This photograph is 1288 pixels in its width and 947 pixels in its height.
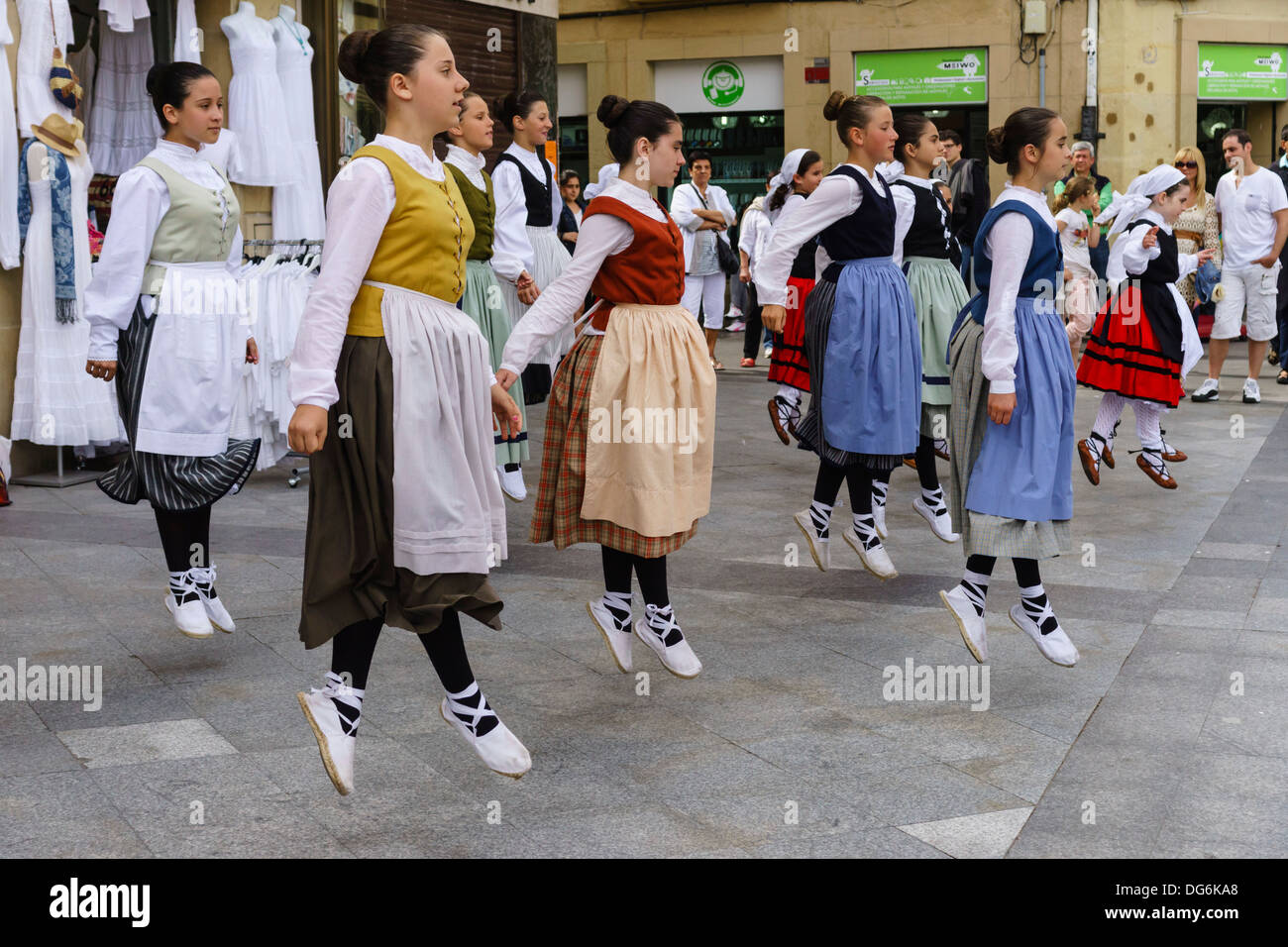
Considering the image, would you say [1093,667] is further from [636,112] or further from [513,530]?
[513,530]

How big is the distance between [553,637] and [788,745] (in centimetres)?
144

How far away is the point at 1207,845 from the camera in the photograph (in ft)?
12.1

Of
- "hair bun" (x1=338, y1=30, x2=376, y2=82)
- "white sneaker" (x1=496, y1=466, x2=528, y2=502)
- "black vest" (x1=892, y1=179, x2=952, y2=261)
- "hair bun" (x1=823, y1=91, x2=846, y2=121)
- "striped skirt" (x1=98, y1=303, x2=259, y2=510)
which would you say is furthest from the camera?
"white sneaker" (x1=496, y1=466, x2=528, y2=502)

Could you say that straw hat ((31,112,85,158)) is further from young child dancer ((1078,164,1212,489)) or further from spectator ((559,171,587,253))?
young child dancer ((1078,164,1212,489))

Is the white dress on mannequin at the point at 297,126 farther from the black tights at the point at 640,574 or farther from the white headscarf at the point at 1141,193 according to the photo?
the black tights at the point at 640,574

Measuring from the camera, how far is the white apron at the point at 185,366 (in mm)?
5621

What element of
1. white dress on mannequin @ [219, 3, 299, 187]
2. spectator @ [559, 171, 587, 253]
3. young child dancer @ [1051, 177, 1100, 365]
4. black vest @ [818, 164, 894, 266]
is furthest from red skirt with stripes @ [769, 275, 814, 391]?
white dress on mannequin @ [219, 3, 299, 187]

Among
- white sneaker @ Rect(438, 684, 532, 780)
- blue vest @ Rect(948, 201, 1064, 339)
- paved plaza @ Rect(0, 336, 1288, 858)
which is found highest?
blue vest @ Rect(948, 201, 1064, 339)

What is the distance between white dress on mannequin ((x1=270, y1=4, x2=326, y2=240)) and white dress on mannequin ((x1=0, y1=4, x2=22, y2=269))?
1990 millimetres

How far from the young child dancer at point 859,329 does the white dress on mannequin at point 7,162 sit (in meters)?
4.74

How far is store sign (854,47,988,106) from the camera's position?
70.4ft

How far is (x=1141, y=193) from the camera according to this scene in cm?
886

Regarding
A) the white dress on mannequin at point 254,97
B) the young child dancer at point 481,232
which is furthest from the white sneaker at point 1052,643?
the white dress on mannequin at point 254,97

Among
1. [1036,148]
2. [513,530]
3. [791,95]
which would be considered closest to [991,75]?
[791,95]
